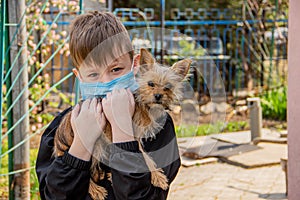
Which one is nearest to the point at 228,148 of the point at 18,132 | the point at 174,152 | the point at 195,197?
the point at 195,197

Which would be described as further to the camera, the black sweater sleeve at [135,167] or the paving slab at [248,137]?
the paving slab at [248,137]

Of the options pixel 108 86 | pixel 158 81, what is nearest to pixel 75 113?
pixel 108 86

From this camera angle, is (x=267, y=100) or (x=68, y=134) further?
(x=267, y=100)

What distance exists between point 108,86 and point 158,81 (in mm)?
229

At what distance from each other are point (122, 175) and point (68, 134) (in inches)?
11.2

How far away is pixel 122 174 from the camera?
5.83ft

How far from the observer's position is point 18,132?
4.33 m

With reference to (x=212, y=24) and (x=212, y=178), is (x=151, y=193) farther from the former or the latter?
(x=212, y=24)

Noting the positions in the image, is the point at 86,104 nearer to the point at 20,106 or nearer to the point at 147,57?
the point at 147,57

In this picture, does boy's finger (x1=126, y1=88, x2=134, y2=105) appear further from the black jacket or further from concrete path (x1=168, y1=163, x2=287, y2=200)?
concrete path (x1=168, y1=163, x2=287, y2=200)

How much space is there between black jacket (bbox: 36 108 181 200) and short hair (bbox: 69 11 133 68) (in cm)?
28

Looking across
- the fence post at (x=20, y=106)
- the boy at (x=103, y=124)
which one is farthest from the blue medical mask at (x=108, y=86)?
the fence post at (x=20, y=106)

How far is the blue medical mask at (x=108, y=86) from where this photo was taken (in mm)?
1768

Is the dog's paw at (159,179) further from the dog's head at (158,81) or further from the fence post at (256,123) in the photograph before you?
the fence post at (256,123)
